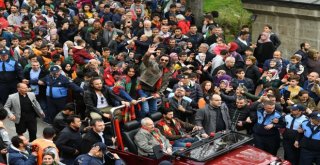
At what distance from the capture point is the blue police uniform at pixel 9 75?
1612 cm

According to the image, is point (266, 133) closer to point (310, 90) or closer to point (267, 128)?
point (267, 128)

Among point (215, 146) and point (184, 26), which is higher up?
point (184, 26)

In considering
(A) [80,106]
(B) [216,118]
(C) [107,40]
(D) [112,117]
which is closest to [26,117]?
(A) [80,106]

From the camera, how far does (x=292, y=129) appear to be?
13.8 meters

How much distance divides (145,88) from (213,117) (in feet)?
5.39

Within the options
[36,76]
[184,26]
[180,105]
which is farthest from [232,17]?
[36,76]

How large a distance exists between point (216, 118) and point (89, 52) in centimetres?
418

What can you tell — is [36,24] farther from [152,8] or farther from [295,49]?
[295,49]

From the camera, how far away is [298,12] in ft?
65.1

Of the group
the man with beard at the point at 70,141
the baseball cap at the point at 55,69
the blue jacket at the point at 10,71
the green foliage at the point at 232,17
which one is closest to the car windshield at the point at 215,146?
the man with beard at the point at 70,141

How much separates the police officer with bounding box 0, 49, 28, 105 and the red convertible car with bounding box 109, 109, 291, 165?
3975 mm

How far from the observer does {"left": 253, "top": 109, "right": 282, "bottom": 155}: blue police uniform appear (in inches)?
552

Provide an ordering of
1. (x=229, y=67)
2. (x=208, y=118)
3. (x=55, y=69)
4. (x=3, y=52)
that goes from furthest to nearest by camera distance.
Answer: (x=229, y=67), (x=3, y=52), (x=55, y=69), (x=208, y=118)

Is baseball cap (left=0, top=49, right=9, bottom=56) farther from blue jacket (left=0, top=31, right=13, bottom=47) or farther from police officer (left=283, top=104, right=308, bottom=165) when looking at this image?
police officer (left=283, top=104, right=308, bottom=165)
